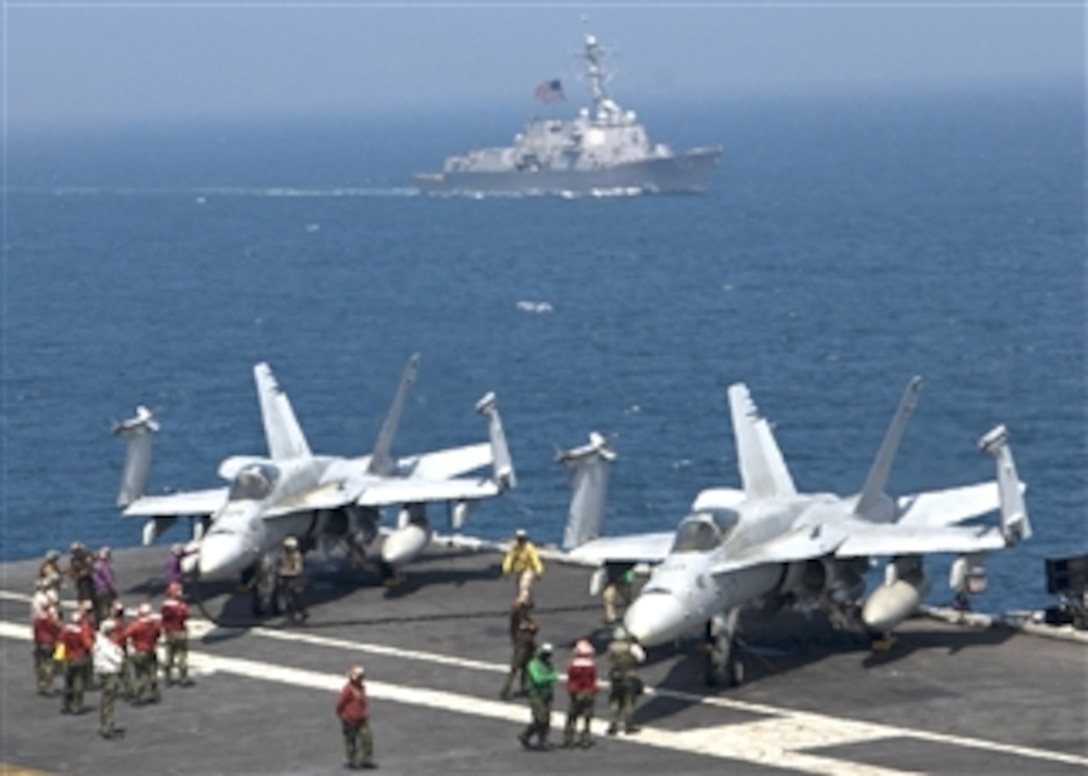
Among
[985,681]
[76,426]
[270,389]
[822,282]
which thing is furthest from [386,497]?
[822,282]

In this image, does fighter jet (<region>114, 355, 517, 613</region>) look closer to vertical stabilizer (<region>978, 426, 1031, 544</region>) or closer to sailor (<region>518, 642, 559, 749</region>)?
sailor (<region>518, 642, 559, 749</region>)

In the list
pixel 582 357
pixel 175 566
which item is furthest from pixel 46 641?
pixel 582 357

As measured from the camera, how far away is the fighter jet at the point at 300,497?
4928 centimetres

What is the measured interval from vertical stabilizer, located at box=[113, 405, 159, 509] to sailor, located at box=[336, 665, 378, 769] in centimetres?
1768

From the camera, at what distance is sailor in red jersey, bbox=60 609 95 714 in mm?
41531

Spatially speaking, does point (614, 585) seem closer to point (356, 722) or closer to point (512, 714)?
point (512, 714)

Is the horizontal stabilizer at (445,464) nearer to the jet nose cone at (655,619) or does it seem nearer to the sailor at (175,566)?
the sailor at (175,566)

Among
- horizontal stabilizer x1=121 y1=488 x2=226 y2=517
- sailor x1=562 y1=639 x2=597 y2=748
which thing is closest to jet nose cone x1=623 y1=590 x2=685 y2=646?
sailor x1=562 y1=639 x2=597 y2=748

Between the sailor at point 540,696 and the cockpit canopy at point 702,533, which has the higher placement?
the cockpit canopy at point 702,533

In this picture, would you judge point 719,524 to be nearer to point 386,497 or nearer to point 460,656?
point 460,656

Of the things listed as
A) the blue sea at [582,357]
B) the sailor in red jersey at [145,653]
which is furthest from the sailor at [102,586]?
the blue sea at [582,357]

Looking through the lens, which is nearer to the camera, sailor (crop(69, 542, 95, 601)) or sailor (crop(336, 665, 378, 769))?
sailor (crop(336, 665, 378, 769))

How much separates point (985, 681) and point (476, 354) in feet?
279

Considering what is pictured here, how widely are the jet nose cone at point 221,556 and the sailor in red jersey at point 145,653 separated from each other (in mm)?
4464
